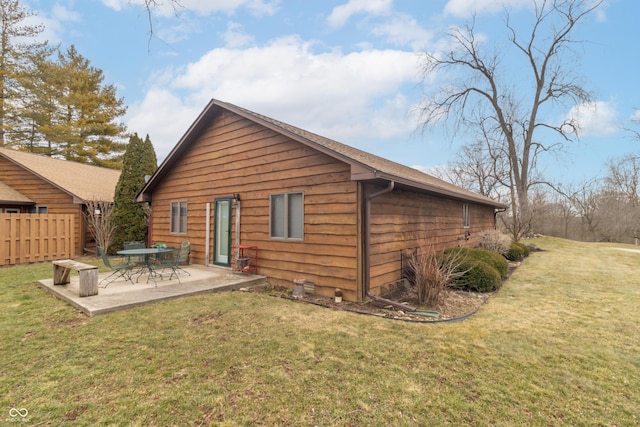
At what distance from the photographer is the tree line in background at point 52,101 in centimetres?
1878

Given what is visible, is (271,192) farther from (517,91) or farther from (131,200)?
(517,91)

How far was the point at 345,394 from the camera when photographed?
2.77 metres

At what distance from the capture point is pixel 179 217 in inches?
399

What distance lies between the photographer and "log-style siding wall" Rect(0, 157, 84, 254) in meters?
12.8

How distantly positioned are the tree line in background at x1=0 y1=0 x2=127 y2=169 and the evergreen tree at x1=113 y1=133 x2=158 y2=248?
11.6 meters

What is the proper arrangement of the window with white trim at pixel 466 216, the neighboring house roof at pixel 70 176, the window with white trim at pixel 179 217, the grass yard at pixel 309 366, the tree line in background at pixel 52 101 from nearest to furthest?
the grass yard at pixel 309 366
the window with white trim at pixel 179 217
the window with white trim at pixel 466 216
the neighboring house roof at pixel 70 176
the tree line in background at pixel 52 101

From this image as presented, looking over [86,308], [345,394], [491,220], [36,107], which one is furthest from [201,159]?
[36,107]

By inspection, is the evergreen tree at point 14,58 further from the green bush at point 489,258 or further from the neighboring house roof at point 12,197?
the green bush at point 489,258

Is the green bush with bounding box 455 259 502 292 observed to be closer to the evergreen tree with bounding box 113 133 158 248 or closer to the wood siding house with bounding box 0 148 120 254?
the evergreen tree with bounding box 113 133 158 248

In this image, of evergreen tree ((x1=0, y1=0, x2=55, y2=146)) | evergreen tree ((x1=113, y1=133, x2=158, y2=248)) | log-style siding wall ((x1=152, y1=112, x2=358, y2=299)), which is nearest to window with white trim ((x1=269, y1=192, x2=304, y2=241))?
log-style siding wall ((x1=152, y1=112, x2=358, y2=299))

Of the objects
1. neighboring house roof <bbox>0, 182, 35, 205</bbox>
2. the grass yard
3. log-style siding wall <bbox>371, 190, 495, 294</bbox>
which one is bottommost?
the grass yard

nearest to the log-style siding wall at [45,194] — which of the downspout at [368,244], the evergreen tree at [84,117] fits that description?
the evergreen tree at [84,117]

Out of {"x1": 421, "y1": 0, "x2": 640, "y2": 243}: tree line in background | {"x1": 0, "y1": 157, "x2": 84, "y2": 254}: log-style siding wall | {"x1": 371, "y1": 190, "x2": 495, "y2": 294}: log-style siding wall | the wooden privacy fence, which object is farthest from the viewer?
{"x1": 421, "y1": 0, "x2": 640, "y2": 243}: tree line in background

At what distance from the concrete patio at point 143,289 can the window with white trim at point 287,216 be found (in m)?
1.24
